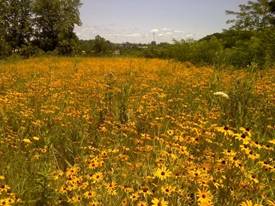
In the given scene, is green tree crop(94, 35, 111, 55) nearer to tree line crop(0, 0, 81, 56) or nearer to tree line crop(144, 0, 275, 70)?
tree line crop(0, 0, 81, 56)

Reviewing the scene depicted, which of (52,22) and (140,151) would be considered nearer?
(140,151)

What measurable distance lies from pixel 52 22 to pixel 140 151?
3992cm

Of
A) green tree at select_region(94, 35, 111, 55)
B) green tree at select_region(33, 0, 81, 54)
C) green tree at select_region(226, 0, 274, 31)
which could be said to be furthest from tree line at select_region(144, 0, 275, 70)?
green tree at select_region(33, 0, 81, 54)

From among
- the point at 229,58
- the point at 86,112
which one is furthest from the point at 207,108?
the point at 229,58

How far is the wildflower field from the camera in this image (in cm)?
278

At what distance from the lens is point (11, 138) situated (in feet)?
14.8

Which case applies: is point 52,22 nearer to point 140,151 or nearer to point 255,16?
point 255,16

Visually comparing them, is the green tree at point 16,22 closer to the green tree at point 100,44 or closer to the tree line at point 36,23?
the tree line at point 36,23

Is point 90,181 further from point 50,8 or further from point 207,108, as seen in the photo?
point 50,8

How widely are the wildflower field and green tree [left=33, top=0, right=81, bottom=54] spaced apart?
34.4 metres

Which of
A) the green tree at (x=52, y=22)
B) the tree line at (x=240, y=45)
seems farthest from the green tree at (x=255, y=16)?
the green tree at (x=52, y=22)

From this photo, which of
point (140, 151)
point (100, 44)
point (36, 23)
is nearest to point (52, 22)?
point (36, 23)

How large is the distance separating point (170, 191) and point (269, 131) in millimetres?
2631

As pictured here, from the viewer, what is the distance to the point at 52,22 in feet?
138
